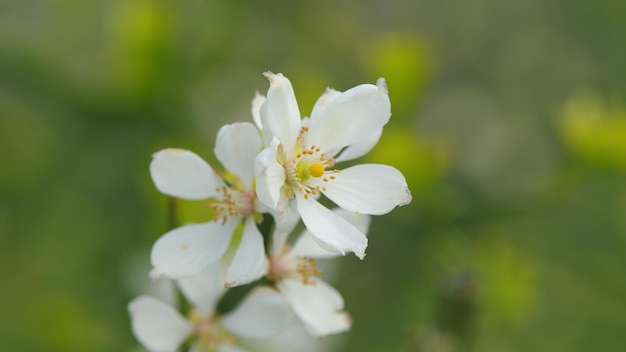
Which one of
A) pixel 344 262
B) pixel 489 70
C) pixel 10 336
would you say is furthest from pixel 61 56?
pixel 489 70

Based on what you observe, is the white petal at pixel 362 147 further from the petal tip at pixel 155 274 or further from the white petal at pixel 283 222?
the petal tip at pixel 155 274

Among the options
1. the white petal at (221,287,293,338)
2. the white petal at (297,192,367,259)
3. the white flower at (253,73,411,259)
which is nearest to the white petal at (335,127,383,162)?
the white flower at (253,73,411,259)

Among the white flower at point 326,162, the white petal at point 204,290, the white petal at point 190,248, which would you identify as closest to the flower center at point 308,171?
the white flower at point 326,162

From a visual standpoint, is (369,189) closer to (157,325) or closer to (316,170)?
(316,170)

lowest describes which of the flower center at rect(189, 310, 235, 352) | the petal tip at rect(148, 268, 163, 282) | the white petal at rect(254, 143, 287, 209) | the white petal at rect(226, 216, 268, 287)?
the flower center at rect(189, 310, 235, 352)

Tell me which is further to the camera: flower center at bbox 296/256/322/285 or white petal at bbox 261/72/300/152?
flower center at bbox 296/256/322/285

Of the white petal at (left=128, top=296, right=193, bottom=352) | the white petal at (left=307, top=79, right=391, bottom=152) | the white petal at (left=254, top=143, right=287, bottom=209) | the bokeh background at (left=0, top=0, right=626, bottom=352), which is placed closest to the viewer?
the white petal at (left=254, top=143, right=287, bottom=209)

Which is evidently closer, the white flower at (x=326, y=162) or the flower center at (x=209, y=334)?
the white flower at (x=326, y=162)

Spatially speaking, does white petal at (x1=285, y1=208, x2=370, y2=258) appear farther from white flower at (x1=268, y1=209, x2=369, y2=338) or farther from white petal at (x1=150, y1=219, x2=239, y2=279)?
white petal at (x1=150, y1=219, x2=239, y2=279)
